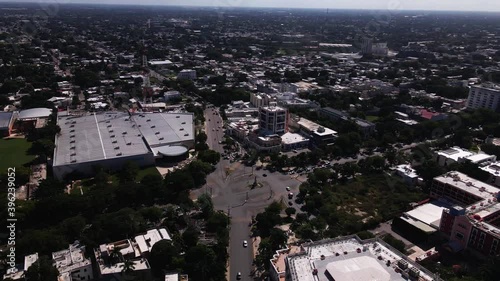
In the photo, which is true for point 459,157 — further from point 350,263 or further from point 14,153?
point 14,153

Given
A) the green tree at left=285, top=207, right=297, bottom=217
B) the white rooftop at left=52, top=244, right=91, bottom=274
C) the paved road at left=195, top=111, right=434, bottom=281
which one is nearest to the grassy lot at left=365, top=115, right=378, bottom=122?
the paved road at left=195, top=111, right=434, bottom=281

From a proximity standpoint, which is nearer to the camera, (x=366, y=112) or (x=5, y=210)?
(x=5, y=210)

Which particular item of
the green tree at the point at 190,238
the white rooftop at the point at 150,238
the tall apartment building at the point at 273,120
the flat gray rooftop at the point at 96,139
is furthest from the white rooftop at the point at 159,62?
the green tree at the point at 190,238

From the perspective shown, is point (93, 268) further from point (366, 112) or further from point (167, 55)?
point (167, 55)

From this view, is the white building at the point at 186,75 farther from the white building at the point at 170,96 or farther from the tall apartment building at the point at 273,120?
the tall apartment building at the point at 273,120

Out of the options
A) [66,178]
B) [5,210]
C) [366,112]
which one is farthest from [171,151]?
[366,112]

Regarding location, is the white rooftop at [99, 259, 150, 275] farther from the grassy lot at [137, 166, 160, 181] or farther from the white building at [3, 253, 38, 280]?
the grassy lot at [137, 166, 160, 181]
